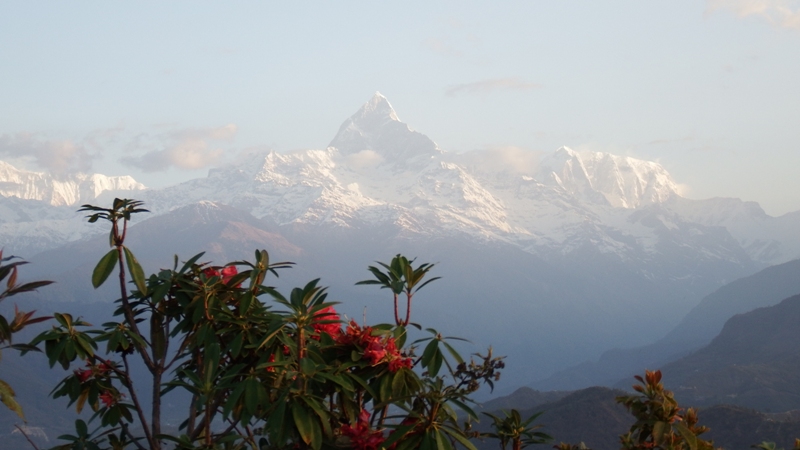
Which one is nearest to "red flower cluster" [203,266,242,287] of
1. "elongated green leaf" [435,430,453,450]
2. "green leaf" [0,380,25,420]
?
"green leaf" [0,380,25,420]

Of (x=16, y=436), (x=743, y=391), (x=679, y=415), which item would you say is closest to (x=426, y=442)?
(x=679, y=415)

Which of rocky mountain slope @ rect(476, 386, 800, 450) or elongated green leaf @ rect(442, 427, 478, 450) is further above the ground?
elongated green leaf @ rect(442, 427, 478, 450)

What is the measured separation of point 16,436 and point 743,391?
14882 cm

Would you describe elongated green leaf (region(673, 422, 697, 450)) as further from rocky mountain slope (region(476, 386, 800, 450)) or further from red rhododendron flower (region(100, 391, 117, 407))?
rocky mountain slope (region(476, 386, 800, 450))

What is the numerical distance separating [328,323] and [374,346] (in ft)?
1.79

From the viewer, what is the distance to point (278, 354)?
690cm

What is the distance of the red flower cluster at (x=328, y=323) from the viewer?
6789 millimetres

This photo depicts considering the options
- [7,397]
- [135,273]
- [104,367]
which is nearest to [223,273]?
[135,273]

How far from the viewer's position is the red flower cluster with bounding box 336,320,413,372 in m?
6.48

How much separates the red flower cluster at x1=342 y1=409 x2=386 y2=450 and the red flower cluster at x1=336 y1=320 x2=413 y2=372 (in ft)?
1.78

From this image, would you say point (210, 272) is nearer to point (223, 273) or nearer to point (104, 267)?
point (223, 273)

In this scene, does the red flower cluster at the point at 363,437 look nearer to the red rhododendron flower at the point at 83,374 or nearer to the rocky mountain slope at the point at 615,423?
the red rhododendron flower at the point at 83,374

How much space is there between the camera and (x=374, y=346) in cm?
654

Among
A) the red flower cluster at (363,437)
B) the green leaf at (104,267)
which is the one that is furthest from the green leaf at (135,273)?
the red flower cluster at (363,437)
